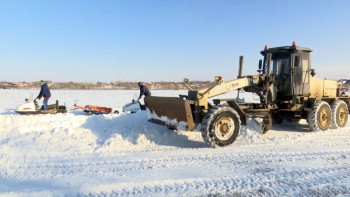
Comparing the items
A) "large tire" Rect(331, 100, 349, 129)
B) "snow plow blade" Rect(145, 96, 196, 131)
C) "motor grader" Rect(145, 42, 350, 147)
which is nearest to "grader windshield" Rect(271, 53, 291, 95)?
"motor grader" Rect(145, 42, 350, 147)

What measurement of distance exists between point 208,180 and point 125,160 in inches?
83.5

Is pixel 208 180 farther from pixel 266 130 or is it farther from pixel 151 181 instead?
pixel 266 130

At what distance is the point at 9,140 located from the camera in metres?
7.78

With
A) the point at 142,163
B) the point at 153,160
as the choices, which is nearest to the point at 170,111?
the point at 153,160

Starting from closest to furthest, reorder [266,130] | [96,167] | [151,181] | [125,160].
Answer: [151,181] → [96,167] → [125,160] → [266,130]

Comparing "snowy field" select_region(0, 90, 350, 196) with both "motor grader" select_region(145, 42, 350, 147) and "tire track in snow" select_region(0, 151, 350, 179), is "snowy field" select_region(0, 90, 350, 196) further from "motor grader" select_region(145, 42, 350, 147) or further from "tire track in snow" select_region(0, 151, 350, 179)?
"motor grader" select_region(145, 42, 350, 147)

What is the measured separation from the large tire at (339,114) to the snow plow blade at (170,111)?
5664mm

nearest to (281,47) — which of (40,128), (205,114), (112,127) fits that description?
(205,114)

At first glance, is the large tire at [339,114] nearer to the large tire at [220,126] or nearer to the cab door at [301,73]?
the cab door at [301,73]

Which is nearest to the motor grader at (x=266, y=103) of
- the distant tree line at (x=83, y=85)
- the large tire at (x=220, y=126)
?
the large tire at (x=220, y=126)

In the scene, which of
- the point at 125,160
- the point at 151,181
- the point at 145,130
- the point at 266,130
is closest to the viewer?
the point at 151,181

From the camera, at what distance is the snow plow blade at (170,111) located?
717cm

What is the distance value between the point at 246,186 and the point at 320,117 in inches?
252

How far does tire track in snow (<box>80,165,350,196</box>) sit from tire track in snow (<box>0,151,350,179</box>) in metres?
0.83
